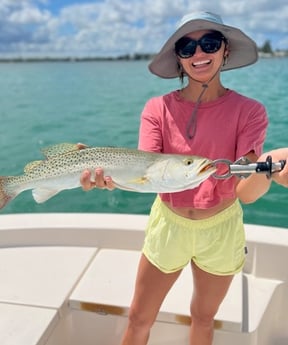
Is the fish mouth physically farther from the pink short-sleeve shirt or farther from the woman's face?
the woman's face

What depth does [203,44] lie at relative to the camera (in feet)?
6.07

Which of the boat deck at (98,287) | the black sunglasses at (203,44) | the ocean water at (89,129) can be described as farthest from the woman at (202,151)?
the ocean water at (89,129)

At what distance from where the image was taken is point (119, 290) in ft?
8.14

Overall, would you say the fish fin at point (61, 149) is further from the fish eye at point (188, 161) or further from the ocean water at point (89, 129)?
the ocean water at point (89, 129)

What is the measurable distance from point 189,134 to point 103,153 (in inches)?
14.9

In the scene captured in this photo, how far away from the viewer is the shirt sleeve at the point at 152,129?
6.30 feet

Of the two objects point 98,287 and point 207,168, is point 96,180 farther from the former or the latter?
point 98,287

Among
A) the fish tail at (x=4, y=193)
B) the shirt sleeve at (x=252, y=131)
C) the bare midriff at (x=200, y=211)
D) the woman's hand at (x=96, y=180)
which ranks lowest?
the bare midriff at (x=200, y=211)

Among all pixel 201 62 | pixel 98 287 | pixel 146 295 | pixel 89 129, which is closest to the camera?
pixel 201 62

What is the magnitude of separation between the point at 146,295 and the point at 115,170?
1.97 ft

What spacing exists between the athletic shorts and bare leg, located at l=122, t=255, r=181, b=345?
0.15 ft

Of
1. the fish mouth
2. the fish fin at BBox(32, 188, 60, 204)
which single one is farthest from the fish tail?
the fish mouth

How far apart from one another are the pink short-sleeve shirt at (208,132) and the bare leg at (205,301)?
0.32 meters

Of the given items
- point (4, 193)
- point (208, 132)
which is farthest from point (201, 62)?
point (4, 193)
